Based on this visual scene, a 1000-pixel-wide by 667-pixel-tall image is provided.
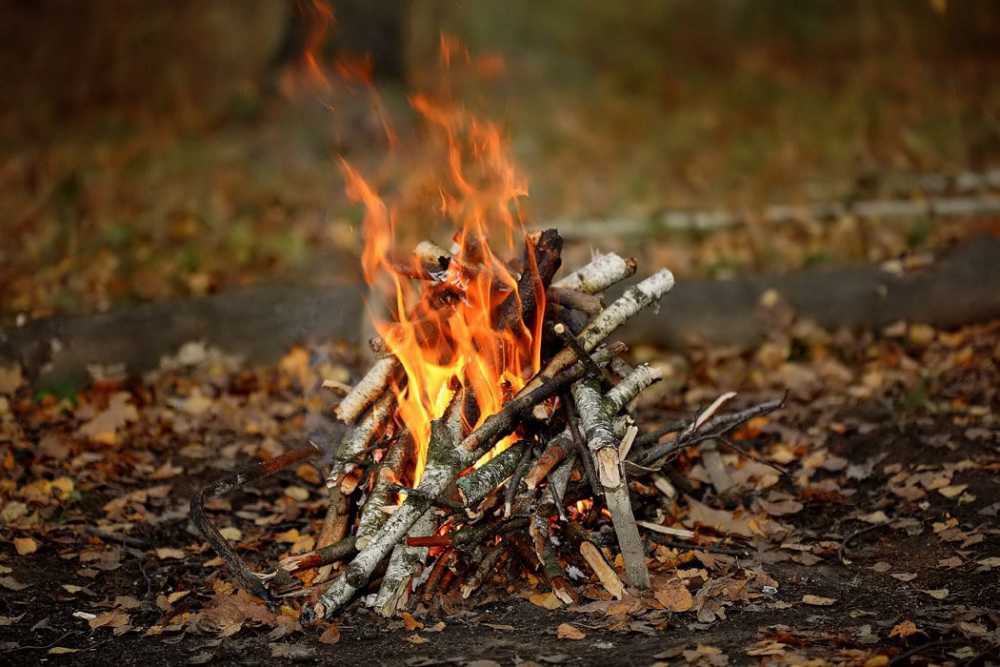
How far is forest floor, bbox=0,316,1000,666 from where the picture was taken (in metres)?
3.98

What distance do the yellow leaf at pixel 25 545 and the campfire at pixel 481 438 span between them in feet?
3.33

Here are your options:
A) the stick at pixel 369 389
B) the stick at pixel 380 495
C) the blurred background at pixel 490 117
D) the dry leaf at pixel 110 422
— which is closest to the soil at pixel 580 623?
the stick at pixel 380 495

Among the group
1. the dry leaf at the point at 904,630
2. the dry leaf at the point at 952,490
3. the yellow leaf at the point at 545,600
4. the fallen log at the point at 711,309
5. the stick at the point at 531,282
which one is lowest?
the dry leaf at the point at 904,630

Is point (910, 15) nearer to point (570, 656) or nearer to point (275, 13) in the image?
point (275, 13)

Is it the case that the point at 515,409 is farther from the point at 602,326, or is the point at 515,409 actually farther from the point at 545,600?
the point at 545,600

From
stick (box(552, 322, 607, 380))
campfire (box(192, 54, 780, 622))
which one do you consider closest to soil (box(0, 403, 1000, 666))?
campfire (box(192, 54, 780, 622))

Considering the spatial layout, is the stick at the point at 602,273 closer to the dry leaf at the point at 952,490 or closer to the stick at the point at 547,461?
the stick at the point at 547,461

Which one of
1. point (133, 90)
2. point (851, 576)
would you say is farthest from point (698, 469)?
point (133, 90)

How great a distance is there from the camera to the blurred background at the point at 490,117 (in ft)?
29.8

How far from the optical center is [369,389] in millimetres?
4832

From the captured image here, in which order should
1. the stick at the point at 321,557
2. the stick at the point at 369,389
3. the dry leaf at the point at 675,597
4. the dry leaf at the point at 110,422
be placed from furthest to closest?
the dry leaf at the point at 110,422 → the stick at the point at 369,389 → the stick at the point at 321,557 → the dry leaf at the point at 675,597

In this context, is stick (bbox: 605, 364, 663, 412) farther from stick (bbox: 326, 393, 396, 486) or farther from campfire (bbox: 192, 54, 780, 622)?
stick (bbox: 326, 393, 396, 486)

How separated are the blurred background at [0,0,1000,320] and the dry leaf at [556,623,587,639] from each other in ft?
11.1

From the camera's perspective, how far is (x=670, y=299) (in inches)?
299
